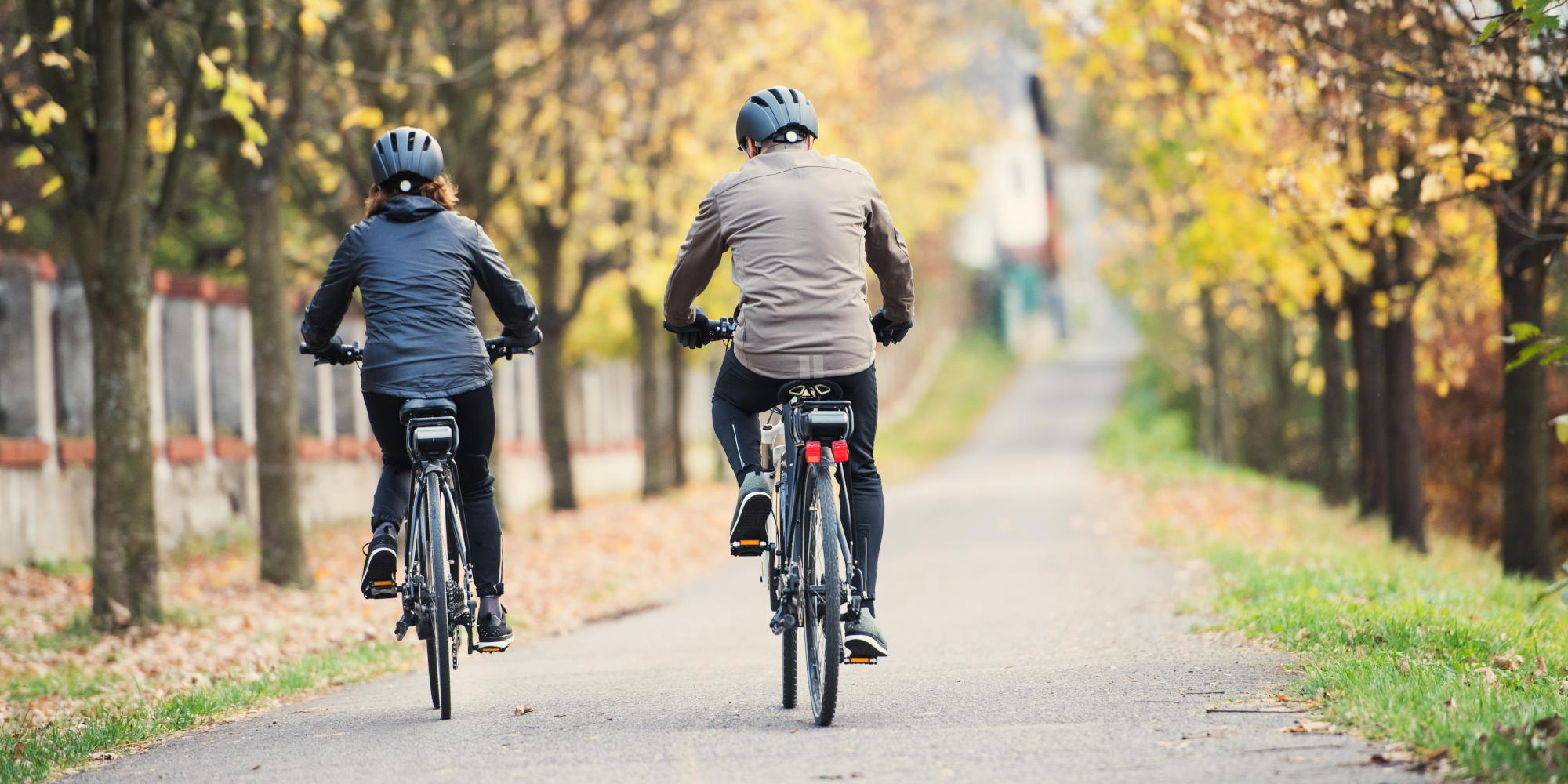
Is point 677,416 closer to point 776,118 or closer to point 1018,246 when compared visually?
point 776,118

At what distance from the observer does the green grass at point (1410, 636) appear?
464 cm

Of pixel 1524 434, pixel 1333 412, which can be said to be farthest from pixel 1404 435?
pixel 1333 412

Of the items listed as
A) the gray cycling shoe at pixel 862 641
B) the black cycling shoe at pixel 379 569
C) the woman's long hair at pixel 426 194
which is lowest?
the gray cycling shoe at pixel 862 641

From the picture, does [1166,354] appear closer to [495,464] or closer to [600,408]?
[600,408]

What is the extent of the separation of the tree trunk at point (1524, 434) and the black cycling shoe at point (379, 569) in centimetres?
833

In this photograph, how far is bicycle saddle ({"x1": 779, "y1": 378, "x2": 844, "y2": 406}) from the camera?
5652 mm

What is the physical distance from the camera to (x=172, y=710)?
264 inches

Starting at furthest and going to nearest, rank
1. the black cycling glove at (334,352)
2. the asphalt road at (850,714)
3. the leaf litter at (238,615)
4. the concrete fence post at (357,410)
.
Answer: the concrete fence post at (357,410), the leaf litter at (238,615), the black cycling glove at (334,352), the asphalt road at (850,714)

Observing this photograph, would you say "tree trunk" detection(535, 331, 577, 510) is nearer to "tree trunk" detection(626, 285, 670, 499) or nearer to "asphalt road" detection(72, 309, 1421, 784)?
"tree trunk" detection(626, 285, 670, 499)

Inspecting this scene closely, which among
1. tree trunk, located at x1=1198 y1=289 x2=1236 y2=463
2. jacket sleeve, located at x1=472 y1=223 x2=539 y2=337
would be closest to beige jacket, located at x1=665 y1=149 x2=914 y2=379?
jacket sleeve, located at x1=472 y1=223 x2=539 y2=337

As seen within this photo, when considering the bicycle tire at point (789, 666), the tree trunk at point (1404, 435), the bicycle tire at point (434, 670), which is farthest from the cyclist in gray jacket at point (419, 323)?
the tree trunk at point (1404, 435)

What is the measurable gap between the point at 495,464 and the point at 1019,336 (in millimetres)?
70427

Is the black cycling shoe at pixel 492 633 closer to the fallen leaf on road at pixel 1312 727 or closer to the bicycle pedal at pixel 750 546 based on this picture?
the bicycle pedal at pixel 750 546

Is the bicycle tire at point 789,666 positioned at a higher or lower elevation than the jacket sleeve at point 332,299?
lower
